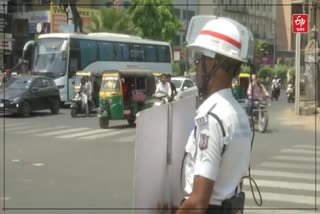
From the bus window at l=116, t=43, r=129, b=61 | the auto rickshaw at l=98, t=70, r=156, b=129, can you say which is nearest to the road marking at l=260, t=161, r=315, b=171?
the auto rickshaw at l=98, t=70, r=156, b=129

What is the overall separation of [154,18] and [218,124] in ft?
138

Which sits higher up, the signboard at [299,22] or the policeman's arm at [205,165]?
the signboard at [299,22]

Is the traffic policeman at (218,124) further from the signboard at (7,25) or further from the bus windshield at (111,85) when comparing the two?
the signboard at (7,25)

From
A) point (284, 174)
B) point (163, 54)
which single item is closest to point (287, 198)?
point (284, 174)

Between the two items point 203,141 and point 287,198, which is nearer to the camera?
point 203,141

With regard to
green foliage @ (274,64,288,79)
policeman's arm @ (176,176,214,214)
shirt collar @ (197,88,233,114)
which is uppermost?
shirt collar @ (197,88,233,114)

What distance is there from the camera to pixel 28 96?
805 inches

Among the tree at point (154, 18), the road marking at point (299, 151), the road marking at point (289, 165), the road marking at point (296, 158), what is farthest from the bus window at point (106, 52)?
the road marking at point (289, 165)

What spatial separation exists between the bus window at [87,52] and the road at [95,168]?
10.2 m

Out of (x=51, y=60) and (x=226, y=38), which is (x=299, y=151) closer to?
(x=226, y=38)

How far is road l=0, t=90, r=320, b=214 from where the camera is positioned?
688 centimetres

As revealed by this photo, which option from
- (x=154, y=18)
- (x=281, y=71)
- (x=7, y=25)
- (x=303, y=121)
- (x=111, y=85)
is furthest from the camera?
(x=281, y=71)

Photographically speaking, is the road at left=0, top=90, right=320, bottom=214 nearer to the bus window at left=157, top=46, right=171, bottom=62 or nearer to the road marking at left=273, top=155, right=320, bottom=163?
the road marking at left=273, top=155, right=320, bottom=163

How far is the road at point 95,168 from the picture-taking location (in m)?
6.88
